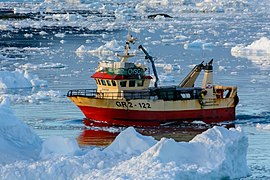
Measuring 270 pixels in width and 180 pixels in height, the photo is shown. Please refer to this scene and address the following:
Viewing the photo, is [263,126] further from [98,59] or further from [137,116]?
[98,59]

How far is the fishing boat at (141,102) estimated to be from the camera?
23500mm

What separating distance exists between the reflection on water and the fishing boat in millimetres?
367

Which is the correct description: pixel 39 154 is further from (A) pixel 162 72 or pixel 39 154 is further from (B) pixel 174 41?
(B) pixel 174 41

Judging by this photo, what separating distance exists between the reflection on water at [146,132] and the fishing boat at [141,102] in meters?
0.37

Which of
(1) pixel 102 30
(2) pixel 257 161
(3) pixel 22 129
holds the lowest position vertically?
(1) pixel 102 30

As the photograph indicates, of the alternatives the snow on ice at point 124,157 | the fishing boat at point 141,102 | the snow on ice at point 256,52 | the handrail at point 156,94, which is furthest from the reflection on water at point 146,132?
the snow on ice at point 256,52

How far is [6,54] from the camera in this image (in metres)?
44.8

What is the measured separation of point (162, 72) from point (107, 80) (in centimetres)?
1151

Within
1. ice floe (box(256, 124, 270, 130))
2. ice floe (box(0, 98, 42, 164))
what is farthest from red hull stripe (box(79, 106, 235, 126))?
ice floe (box(0, 98, 42, 164))

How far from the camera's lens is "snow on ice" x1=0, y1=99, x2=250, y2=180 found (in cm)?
1377

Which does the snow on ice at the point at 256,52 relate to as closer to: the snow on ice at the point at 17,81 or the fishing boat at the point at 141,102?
the snow on ice at the point at 17,81

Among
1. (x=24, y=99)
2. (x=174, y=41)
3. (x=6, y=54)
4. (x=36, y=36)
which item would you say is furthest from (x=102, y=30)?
(x=24, y=99)

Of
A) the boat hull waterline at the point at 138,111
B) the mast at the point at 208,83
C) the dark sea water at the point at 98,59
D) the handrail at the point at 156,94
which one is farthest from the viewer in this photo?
the mast at the point at 208,83

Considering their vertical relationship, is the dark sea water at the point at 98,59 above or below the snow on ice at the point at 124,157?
below
